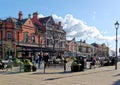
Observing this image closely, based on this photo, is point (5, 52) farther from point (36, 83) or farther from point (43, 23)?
point (36, 83)

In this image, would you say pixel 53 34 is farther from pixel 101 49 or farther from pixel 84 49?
pixel 101 49

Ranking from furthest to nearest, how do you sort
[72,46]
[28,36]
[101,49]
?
[101,49] < [72,46] < [28,36]

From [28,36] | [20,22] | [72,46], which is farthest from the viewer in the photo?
[72,46]

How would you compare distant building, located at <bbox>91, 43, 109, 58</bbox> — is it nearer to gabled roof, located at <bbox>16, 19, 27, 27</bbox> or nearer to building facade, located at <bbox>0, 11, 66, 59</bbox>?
building facade, located at <bbox>0, 11, 66, 59</bbox>

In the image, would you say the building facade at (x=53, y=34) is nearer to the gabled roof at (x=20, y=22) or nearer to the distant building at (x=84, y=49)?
the gabled roof at (x=20, y=22)

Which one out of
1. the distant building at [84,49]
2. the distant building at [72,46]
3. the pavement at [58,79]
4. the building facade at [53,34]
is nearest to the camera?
the pavement at [58,79]

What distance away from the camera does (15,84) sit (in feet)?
51.7

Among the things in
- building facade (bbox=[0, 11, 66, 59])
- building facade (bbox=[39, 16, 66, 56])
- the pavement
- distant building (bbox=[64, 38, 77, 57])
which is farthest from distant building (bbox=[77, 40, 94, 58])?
the pavement

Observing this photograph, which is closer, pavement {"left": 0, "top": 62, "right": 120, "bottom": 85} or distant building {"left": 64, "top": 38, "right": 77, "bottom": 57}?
pavement {"left": 0, "top": 62, "right": 120, "bottom": 85}

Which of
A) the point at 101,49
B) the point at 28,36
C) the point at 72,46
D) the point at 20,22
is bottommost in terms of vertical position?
the point at 101,49

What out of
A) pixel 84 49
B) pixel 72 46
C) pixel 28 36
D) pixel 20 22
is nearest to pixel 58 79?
pixel 28 36

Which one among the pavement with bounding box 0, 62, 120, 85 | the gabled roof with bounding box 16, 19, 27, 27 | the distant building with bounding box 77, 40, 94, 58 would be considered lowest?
the pavement with bounding box 0, 62, 120, 85

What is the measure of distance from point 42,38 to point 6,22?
13.0 meters

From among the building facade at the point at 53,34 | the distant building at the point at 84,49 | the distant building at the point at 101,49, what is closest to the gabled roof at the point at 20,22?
the building facade at the point at 53,34
